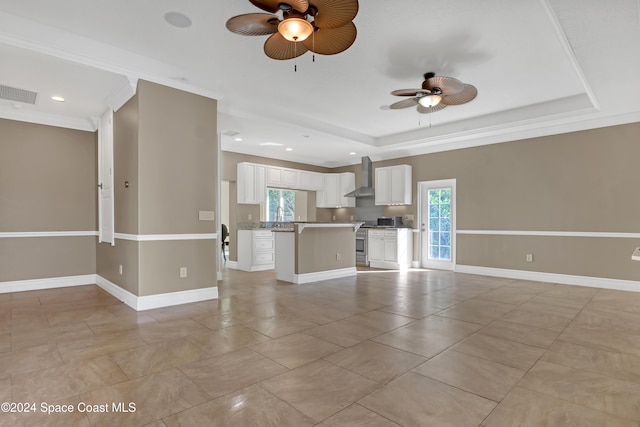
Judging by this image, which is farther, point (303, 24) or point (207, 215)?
point (207, 215)

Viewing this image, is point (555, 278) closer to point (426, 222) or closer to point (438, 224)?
point (438, 224)

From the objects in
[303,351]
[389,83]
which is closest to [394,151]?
[389,83]

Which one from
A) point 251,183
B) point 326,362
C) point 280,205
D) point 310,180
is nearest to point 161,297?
point 326,362

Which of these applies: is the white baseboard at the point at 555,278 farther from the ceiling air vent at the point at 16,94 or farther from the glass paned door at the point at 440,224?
the ceiling air vent at the point at 16,94

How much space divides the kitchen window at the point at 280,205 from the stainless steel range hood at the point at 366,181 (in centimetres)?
187

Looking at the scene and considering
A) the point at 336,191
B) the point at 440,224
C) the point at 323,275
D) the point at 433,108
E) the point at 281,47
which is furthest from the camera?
the point at 336,191

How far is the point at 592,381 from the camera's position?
7.39 feet

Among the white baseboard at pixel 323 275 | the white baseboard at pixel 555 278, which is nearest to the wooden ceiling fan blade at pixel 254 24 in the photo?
the white baseboard at pixel 323 275

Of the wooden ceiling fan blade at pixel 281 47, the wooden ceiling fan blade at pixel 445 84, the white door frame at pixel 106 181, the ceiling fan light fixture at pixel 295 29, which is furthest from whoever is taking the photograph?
the white door frame at pixel 106 181

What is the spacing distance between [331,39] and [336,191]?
22.1 ft

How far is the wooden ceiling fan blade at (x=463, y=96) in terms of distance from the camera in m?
3.96

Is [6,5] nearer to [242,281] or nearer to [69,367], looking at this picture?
[69,367]

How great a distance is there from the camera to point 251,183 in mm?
7727

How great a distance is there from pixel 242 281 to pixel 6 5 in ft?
14.6
